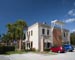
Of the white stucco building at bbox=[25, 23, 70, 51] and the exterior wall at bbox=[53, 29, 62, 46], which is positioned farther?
the exterior wall at bbox=[53, 29, 62, 46]

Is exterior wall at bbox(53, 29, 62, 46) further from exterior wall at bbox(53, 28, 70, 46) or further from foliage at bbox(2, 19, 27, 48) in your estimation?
foliage at bbox(2, 19, 27, 48)

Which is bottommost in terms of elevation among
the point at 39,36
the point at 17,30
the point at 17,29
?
the point at 39,36

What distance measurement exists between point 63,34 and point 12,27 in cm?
1476

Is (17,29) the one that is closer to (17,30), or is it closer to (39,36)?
(17,30)

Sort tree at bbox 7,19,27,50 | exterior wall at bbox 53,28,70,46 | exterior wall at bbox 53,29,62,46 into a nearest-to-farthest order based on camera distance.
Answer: exterior wall at bbox 53,29,62,46 < exterior wall at bbox 53,28,70,46 < tree at bbox 7,19,27,50

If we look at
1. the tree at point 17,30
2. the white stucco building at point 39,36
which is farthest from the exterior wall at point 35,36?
the tree at point 17,30

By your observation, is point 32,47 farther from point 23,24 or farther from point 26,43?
point 23,24

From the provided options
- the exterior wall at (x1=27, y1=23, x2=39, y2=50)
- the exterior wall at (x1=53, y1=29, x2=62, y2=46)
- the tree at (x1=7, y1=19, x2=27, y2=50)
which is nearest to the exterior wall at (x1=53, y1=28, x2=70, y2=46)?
the exterior wall at (x1=53, y1=29, x2=62, y2=46)

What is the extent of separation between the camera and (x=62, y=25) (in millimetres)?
49188

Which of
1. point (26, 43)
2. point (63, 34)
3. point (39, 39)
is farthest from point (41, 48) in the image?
point (63, 34)

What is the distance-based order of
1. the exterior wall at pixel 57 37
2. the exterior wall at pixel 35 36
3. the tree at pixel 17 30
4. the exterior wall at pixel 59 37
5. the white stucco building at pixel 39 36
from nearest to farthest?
the white stucco building at pixel 39 36
the exterior wall at pixel 35 36
the exterior wall at pixel 57 37
the exterior wall at pixel 59 37
the tree at pixel 17 30

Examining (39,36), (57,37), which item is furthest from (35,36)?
(57,37)

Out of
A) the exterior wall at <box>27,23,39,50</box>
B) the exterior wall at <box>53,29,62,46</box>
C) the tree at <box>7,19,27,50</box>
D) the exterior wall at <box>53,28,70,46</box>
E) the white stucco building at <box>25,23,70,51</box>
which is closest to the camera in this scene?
the white stucco building at <box>25,23,70,51</box>

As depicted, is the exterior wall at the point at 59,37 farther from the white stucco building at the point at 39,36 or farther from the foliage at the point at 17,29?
the foliage at the point at 17,29
